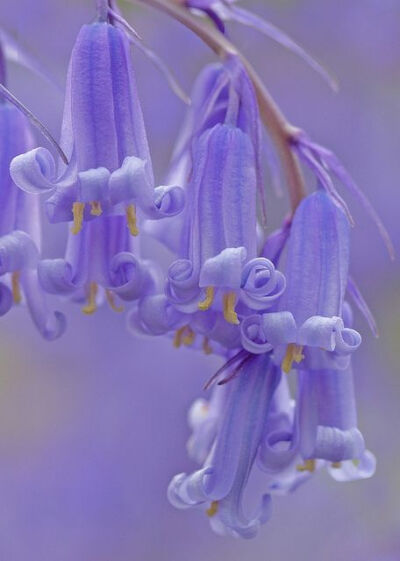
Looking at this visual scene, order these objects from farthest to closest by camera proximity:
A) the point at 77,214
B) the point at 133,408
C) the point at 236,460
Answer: the point at 133,408, the point at 236,460, the point at 77,214

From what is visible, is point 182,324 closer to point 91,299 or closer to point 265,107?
point 91,299

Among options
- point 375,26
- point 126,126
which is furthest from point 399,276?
point 126,126

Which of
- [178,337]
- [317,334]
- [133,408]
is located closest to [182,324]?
[178,337]

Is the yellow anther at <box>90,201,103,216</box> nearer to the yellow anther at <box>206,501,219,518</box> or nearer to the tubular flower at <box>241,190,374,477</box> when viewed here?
the tubular flower at <box>241,190,374,477</box>

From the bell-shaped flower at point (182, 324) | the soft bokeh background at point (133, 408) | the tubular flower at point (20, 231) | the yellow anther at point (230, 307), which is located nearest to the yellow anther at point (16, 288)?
the tubular flower at point (20, 231)

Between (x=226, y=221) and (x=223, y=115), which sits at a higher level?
(x=223, y=115)

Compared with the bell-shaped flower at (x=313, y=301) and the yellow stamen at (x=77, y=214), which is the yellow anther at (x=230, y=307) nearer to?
the bell-shaped flower at (x=313, y=301)

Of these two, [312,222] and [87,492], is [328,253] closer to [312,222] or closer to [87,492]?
[312,222]

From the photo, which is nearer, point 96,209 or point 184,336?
point 96,209
